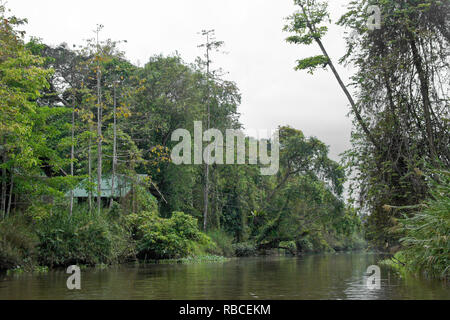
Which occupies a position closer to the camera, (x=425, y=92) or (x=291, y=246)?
(x=425, y=92)

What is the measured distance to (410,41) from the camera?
43.9 feet

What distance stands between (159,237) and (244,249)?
13.2 m

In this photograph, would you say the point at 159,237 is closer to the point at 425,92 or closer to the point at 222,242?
the point at 222,242

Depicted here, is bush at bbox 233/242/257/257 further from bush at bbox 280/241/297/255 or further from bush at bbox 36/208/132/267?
bush at bbox 36/208/132/267

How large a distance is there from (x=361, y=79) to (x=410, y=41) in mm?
1777

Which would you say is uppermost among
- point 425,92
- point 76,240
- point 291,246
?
point 425,92

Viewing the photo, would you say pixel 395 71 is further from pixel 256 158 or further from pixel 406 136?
pixel 256 158

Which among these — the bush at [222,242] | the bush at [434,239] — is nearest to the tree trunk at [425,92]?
the bush at [434,239]

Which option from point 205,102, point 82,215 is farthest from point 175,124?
point 82,215

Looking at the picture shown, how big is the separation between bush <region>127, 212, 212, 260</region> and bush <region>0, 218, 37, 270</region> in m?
6.74

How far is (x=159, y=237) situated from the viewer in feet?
69.6

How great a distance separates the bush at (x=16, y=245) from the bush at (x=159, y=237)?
6.74 m

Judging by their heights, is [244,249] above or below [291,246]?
above

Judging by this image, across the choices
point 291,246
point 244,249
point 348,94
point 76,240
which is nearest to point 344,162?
point 348,94
